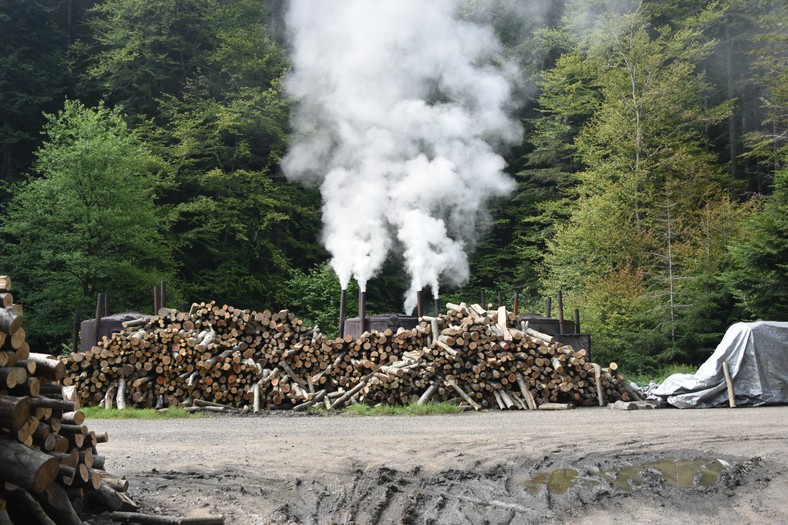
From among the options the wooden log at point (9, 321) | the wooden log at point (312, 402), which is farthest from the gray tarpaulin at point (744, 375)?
the wooden log at point (9, 321)

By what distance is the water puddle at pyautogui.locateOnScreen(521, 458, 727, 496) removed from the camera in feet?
20.4

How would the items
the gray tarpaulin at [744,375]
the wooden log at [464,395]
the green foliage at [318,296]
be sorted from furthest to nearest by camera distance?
the green foliage at [318,296], the gray tarpaulin at [744,375], the wooden log at [464,395]

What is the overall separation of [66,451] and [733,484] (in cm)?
509

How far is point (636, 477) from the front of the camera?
6.55 m

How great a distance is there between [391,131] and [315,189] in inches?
255

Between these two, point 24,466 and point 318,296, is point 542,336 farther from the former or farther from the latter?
point 318,296

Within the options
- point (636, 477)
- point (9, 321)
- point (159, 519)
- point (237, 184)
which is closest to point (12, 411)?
point (9, 321)

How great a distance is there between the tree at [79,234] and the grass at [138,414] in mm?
10549

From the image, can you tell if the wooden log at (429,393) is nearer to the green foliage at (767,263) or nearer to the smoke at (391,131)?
the green foliage at (767,263)

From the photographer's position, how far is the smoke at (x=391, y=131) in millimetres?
26391

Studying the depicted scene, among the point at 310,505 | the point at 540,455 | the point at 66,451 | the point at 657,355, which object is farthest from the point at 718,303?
the point at 66,451

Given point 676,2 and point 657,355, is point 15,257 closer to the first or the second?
point 657,355

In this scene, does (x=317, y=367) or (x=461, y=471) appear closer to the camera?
(x=461, y=471)

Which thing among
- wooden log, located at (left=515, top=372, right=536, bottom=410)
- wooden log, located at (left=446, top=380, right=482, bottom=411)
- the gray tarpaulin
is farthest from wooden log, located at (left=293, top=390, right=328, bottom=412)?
the gray tarpaulin
